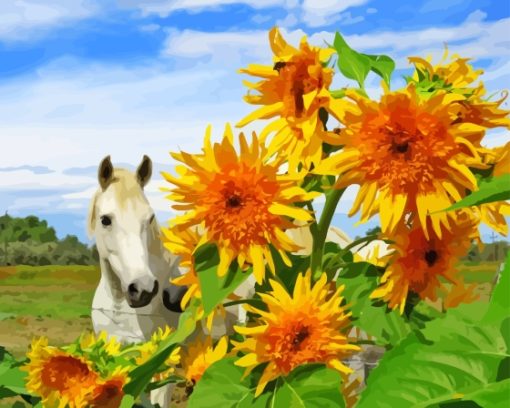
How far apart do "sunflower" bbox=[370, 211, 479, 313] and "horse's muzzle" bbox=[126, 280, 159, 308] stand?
197cm

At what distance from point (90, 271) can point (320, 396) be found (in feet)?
30.1

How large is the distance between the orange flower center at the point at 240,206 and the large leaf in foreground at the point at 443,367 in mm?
180

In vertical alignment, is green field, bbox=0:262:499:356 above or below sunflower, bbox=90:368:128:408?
below

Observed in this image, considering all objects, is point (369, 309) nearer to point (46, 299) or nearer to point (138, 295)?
point (138, 295)

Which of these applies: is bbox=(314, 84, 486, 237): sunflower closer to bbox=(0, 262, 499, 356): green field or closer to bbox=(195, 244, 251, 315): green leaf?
bbox=(195, 244, 251, 315): green leaf

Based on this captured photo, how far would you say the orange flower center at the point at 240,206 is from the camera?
1.70 feet

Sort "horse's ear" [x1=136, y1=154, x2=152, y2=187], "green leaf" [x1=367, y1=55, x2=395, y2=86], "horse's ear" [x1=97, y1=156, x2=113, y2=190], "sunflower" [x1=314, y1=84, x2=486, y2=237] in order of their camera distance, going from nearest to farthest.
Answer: "sunflower" [x1=314, y1=84, x2=486, y2=237] → "green leaf" [x1=367, y1=55, x2=395, y2=86] → "horse's ear" [x1=97, y1=156, x2=113, y2=190] → "horse's ear" [x1=136, y1=154, x2=152, y2=187]

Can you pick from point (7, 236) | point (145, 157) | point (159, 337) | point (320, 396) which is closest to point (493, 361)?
point (320, 396)

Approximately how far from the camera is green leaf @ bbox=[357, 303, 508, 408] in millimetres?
347

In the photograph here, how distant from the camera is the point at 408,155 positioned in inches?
19.8

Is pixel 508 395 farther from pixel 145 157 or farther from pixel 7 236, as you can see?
pixel 7 236

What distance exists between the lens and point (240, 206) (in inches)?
20.5

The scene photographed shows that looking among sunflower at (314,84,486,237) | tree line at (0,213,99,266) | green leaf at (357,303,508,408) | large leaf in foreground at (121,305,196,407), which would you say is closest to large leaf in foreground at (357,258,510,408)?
green leaf at (357,303,508,408)

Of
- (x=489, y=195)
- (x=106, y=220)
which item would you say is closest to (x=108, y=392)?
(x=489, y=195)
